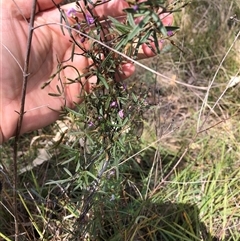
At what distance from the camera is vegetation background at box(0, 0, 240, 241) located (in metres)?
1.29

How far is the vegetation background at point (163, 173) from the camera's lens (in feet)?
4.23

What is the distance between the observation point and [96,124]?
1.05 meters

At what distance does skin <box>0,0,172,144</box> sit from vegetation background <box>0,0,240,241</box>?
0.12 metres

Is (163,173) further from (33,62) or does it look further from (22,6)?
(22,6)

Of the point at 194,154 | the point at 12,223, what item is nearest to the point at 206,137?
the point at 194,154

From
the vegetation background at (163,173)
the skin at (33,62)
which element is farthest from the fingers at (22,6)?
the vegetation background at (163,173)

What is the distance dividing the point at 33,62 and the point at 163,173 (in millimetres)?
636

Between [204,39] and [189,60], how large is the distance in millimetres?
138

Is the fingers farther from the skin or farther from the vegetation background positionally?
the vegetation background

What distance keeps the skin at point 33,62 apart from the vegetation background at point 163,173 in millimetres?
118

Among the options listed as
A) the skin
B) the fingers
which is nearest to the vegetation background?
the skin

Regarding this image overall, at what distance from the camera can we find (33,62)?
1385 millimetres

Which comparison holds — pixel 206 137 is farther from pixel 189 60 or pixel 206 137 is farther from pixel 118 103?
pixel 118 103

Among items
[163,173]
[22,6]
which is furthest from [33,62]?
[163,173]
